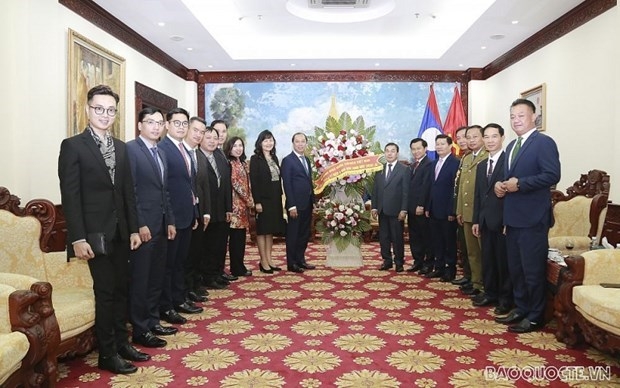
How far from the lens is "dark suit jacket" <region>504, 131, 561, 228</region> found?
3498mm

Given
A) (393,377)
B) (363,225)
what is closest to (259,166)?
(363,225)

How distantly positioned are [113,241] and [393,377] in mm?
1797

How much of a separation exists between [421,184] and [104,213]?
3932 mm

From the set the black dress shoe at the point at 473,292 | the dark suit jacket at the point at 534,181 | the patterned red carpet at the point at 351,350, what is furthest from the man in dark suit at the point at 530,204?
the black dress shoe at the point at 473,292

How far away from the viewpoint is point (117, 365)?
9.36 ft

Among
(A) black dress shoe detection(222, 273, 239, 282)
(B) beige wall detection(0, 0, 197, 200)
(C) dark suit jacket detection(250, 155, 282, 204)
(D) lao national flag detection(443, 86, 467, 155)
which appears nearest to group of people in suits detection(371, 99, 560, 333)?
(C) dark suit jacket detection(250, 155, 282, 204)

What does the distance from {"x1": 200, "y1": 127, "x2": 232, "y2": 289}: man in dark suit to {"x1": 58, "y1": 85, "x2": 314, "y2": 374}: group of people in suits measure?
0.01 meters

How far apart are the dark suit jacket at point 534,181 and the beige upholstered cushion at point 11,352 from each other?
3186 millimetres

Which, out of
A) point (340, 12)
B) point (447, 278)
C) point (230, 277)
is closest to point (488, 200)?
point (447, 278)

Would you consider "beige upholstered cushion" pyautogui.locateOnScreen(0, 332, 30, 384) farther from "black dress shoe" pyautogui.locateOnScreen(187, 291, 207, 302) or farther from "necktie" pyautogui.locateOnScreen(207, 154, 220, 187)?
"necktie" pyautogui.locateOnScreen(207, 154, 220, 187)

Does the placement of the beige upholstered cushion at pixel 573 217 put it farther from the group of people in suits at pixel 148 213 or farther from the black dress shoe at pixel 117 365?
the black dress shoe at pixel 117 365

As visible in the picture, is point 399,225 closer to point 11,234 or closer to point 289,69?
point 11,234

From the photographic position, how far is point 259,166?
565 centimetres

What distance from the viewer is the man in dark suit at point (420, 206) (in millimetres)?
5758
